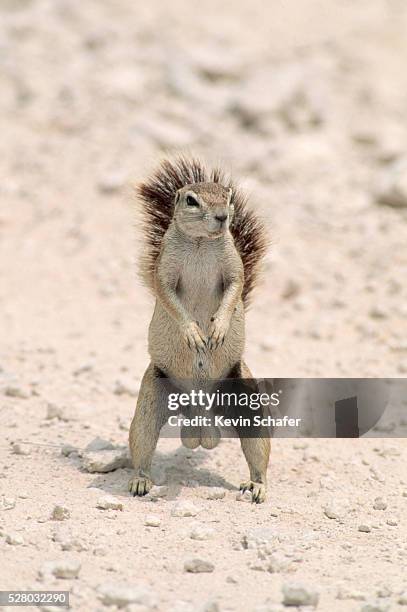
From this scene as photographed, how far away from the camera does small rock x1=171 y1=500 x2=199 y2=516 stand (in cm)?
405

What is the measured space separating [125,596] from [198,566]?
0.45 meters

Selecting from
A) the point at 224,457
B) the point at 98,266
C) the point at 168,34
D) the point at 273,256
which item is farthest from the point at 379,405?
the point at 168,34

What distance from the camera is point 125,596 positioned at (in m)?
3.06

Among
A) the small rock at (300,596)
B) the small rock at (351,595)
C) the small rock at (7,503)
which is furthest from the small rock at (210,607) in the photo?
the small rock at (7,503)

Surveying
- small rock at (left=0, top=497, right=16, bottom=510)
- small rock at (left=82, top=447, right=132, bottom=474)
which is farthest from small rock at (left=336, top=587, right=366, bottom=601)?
small rock at (left=82, top=447, right=132, bottom=474)

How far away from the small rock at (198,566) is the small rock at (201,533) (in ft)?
1.11

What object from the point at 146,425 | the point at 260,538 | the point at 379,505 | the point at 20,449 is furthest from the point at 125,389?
the point at 260,538

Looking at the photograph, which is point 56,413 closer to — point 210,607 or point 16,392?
point 16,392

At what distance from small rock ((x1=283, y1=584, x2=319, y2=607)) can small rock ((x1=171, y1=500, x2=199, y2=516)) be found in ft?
3.12

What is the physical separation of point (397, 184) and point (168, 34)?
565cm

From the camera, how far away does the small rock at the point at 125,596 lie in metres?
3.05

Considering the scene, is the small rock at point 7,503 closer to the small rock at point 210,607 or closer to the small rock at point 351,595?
the small rock at point 210,607

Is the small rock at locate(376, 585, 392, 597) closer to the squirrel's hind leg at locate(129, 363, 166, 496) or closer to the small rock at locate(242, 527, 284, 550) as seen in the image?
the small rock at locate(242, 527, 284, 550)

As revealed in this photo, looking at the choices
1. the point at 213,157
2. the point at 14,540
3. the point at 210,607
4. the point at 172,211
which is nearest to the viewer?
the point at 210,607
